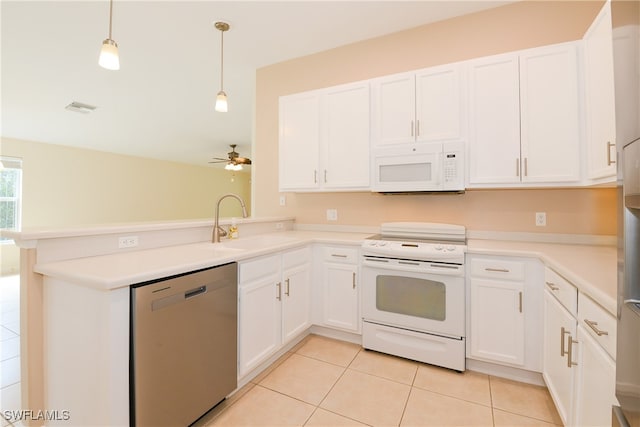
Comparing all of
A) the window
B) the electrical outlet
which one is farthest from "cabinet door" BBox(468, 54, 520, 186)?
the window

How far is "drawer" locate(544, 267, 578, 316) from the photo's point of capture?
131cm

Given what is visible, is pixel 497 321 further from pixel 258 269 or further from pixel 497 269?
pixel 258 269

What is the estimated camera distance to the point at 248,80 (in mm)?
3832

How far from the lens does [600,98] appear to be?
168 centimetres

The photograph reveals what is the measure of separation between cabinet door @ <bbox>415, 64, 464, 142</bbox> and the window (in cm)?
740

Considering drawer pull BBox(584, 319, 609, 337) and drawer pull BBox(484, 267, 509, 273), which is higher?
drawer pull BBox(484, 267, 509, 273)

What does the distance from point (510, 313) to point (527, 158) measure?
111 centimetres

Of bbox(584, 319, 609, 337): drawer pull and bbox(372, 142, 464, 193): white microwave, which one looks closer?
bbox(584, 319, 609, 337): drawer pull

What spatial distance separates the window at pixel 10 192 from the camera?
5.49m

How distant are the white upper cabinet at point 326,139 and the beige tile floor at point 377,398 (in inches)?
60.2

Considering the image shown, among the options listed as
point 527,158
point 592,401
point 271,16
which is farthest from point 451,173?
point 271,16

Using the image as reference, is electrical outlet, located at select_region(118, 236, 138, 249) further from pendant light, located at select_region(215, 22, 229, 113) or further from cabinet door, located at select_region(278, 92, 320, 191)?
cabinet door, located at select_region(278, 92, 320, 191)

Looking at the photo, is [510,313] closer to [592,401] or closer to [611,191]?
[592,401]

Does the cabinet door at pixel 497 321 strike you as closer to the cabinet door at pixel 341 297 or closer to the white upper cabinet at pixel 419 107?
the cabinet door at pixel 341 297
